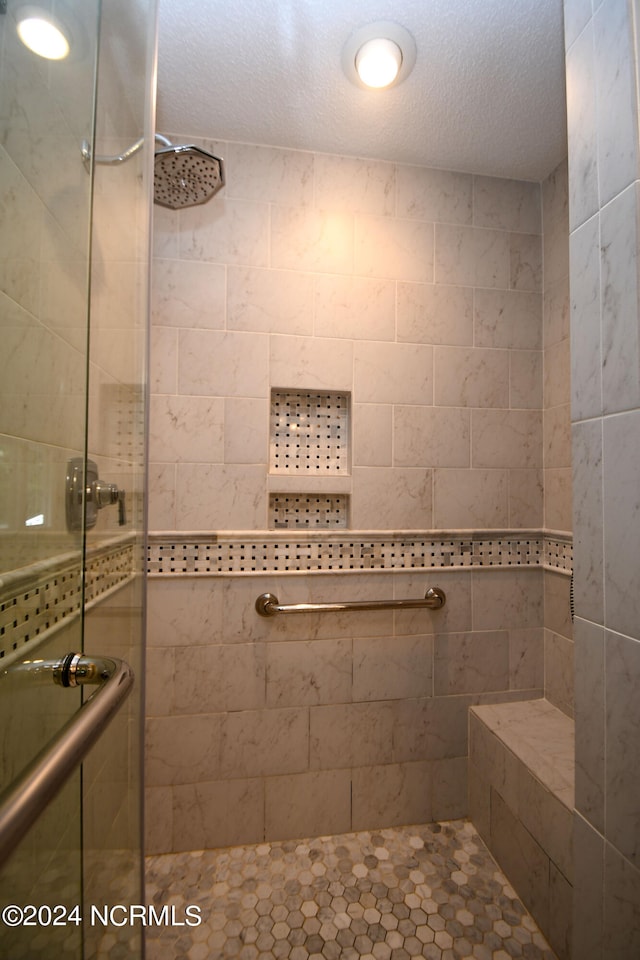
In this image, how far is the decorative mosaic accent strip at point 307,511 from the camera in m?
1.54

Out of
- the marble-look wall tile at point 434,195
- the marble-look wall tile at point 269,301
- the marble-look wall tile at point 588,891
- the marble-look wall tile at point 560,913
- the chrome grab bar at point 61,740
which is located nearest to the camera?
the chrome grab bar at point 61,740

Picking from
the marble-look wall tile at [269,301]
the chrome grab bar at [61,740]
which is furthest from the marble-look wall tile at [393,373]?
the chrome grab bar at [61,740]

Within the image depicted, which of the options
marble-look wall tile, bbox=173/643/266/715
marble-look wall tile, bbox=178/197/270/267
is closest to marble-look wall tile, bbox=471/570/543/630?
marble-look wall tile, bbox=173/643/266/715

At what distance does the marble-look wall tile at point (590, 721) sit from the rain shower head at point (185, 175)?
4.54 feet

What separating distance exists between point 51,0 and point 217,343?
3.00 feet

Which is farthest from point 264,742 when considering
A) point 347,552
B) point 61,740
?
point 61,740

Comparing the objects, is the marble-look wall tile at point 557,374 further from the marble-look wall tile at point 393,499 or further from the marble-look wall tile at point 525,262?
the marble-look wall tile at point 393,499

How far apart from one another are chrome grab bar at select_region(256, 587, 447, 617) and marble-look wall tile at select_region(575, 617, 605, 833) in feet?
2.63

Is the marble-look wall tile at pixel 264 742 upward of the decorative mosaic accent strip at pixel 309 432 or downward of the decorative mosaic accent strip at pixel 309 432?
downward

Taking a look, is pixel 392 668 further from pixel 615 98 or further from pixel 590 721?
pixel 615 98

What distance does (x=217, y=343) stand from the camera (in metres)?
1.46

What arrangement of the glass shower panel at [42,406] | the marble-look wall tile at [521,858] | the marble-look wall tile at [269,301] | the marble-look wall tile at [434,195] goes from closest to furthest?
1. the glass shower panel at [42,406]
2. the marble-look wall tile at [521,858]
3. the marble-look wall tile at [269,301]
4. the marble-look wall tile at [434,195]

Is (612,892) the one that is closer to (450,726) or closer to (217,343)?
(450,726)

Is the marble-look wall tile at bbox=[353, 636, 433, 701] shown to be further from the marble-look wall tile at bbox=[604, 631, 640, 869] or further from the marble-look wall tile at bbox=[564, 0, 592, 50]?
the marble-look wall tile at bbox=[564, 0, 592, 50]
